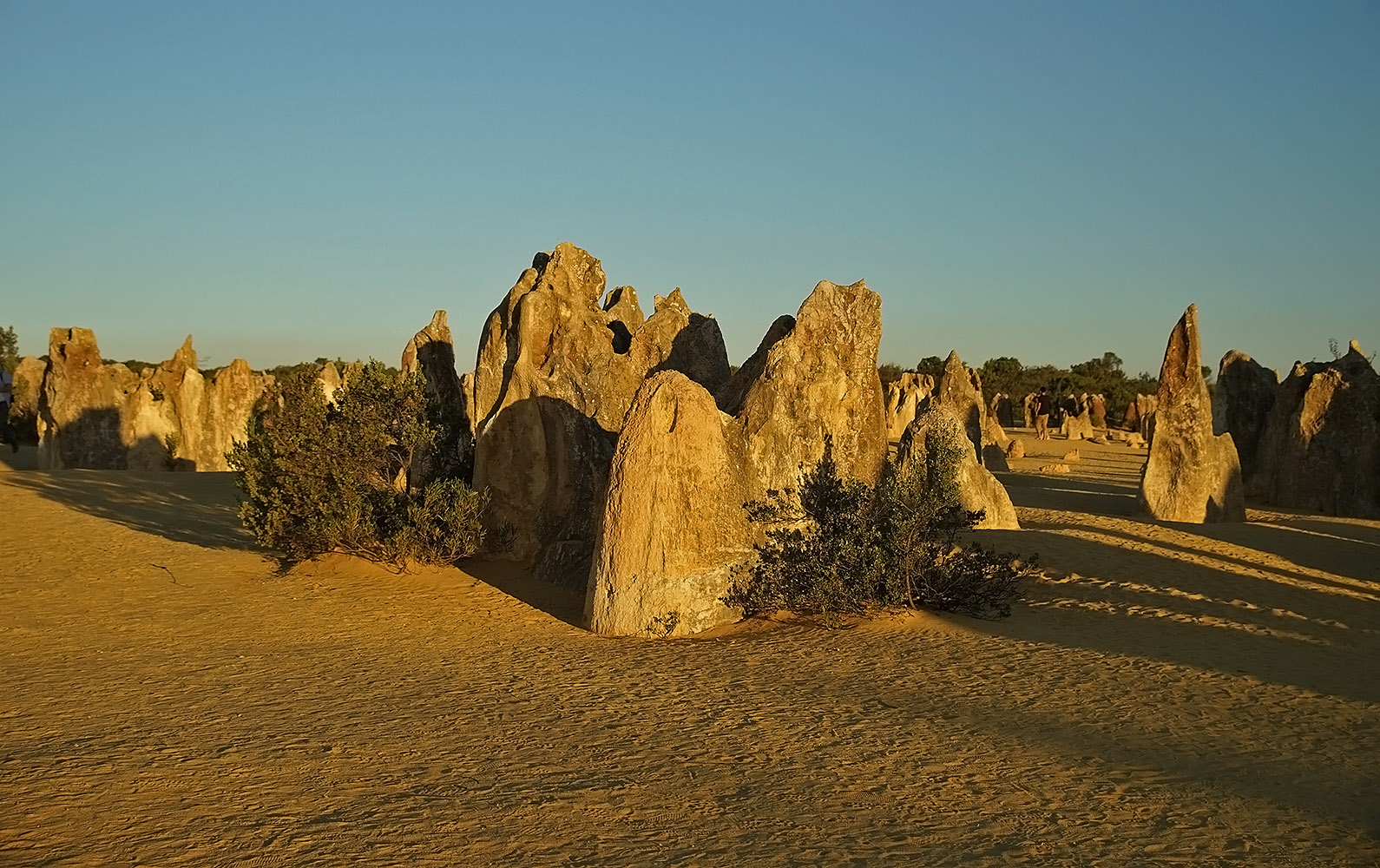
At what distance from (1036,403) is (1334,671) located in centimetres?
4551

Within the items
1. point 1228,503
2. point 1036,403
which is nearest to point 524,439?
point 1228,503

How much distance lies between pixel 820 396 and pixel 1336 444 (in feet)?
41.9

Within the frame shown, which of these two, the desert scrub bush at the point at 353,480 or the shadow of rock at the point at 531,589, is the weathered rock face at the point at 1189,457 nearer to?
the shadow of rock at the point at 531,589

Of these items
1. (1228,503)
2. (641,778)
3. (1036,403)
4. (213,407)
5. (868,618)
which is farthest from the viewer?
(1036,403)

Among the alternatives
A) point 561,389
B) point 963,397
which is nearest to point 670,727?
point 561,389

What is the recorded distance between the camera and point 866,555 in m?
9.84

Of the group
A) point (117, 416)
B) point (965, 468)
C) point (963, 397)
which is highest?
point (963, 397)

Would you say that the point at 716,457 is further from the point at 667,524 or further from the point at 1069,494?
the point at 1069,494

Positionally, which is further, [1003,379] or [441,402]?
[1003,379]

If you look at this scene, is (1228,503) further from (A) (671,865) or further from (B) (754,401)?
(A) (671,865)

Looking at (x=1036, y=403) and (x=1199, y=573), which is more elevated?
(x=1036, y=403)

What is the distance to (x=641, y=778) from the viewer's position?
220 inches

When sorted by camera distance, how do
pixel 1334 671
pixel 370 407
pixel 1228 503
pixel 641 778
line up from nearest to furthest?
pixel 641 778
pixel 1334 671
pixel 370 407
pixel 1228 503

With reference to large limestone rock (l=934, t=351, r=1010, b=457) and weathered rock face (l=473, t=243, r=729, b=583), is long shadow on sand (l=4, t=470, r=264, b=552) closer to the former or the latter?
weathered rock face (l=473, t=243, r=729, b=583)
